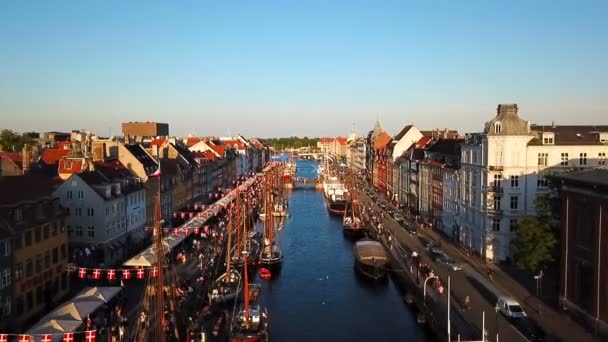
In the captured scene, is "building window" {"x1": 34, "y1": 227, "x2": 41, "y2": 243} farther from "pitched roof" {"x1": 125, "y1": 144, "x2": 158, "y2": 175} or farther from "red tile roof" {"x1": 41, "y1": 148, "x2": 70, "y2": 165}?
"red tile roof" {"x1": 41, "y1": 148, "x2": 70, "y2": 165}

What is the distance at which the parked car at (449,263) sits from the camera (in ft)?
152

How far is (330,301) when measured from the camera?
4500cm

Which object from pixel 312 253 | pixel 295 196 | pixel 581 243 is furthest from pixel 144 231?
pixel 295 196

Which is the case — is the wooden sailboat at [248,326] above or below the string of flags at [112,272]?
below

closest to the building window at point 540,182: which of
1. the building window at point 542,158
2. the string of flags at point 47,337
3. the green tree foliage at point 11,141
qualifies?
the building window at point 542,158

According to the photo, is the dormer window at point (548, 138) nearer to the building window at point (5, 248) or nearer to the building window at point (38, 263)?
the building window at point (38, 263)

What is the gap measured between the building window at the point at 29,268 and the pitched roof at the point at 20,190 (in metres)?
→ 3.26

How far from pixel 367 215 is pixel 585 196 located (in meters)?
53.6

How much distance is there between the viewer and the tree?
38.9m

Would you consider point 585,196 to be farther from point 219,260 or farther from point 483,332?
point 219,260

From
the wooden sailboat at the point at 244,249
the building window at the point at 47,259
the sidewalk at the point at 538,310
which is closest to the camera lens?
the sidewalk at the point at 538,310

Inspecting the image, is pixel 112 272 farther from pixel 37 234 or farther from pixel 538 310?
pixel 538 310

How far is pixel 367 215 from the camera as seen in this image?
8500cm

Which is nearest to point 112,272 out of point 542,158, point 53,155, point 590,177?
point 590,177
